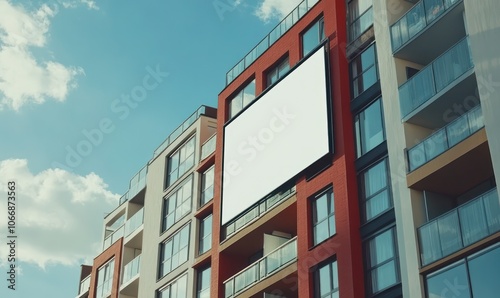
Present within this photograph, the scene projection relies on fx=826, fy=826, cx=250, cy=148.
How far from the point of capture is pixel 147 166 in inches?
1972

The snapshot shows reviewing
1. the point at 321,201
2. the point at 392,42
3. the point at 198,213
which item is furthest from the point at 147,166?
the point at 392,42

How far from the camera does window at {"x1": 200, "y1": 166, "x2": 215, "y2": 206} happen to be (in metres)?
41.1

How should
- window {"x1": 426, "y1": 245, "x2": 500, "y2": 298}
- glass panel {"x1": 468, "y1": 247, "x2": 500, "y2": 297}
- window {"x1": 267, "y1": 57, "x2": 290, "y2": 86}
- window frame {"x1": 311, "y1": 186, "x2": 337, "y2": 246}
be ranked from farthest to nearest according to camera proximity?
window {"x1": 267, "y1": 57, "x2": 290, "y2": 86} < window frame {"x1": 311, "y1": 186, "x2": 337, "y2": 246} < window {"x1": 426, "y1": 245, "x2": 500, "y2": 298} < glass panel {"x1": 468, "y1": 247, "x2": 500, "y2": 297}

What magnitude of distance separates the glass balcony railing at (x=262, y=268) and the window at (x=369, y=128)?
15.9 ft

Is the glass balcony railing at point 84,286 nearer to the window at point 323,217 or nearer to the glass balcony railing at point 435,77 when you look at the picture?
the window at point 323,217

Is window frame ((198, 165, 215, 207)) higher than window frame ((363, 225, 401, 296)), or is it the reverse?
window frame ((198, 165, 215, 207))

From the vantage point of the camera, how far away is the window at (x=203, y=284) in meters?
38.7

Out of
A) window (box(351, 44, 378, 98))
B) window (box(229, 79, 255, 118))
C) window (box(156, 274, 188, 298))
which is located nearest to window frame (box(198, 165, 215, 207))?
window (box(229, 79, 255, 118))

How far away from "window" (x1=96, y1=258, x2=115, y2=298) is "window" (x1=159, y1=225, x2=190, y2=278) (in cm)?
760

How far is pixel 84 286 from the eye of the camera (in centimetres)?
5641

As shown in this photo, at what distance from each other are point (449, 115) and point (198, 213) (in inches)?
656

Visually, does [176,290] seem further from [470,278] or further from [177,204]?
[470,278]

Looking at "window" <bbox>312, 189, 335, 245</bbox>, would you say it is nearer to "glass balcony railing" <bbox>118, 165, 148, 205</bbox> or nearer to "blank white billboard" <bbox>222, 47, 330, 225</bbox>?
"blank white billboard" <bbox>222, 47, 330, 225</bbox>

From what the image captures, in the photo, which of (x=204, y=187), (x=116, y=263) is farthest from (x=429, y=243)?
(x=116, y=263)
